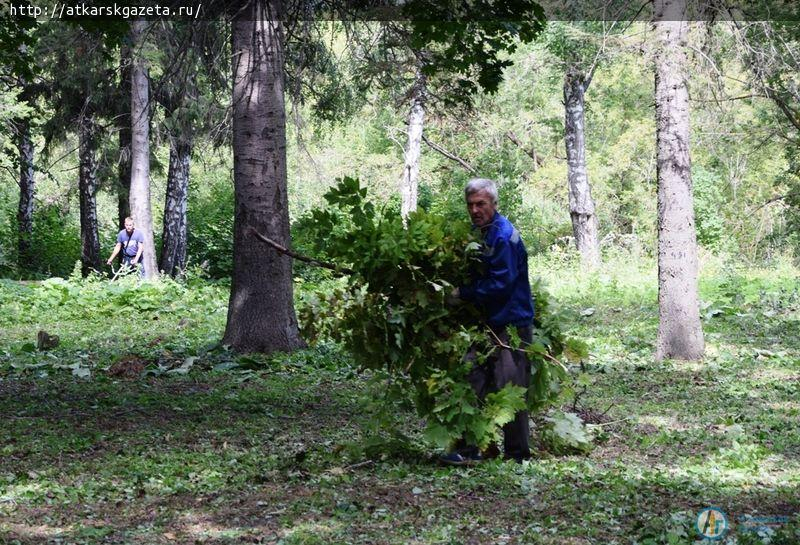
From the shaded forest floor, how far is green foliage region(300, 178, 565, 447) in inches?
16.9

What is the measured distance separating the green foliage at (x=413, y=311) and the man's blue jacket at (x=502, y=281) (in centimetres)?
9

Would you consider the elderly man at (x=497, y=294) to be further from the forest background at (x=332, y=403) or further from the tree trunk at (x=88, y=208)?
the tree trunk at (x=88, y=208)

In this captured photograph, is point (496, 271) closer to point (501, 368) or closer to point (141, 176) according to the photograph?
point (501, 368)

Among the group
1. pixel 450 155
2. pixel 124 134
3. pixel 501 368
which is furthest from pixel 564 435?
pixel 450 155

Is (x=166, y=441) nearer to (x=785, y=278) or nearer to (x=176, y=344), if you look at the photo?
(x=176, y=344)

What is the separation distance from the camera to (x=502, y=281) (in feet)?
20.7

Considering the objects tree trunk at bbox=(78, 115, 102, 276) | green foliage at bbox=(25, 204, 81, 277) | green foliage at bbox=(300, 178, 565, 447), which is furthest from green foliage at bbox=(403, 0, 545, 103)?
green foliage at bbox=(25, 204, 81, 277)

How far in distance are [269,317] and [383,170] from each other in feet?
74.9

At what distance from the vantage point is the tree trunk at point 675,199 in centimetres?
1181

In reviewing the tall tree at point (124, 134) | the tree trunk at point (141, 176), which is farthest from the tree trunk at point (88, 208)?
the tree trunk at point (141, 176)

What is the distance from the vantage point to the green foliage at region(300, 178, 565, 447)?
6.30 meters

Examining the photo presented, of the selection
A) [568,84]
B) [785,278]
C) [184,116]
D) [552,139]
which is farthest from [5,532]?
[552,139]

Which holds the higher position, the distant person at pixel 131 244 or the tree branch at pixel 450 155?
the tree branch at pixel 450 155

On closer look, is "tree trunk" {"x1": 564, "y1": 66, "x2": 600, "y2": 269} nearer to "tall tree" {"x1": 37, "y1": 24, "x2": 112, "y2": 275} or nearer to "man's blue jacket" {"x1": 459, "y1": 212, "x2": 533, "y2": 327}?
"tall tree" {"x1": 37, "y1": 24, "x2": 112, "y2": 275}
